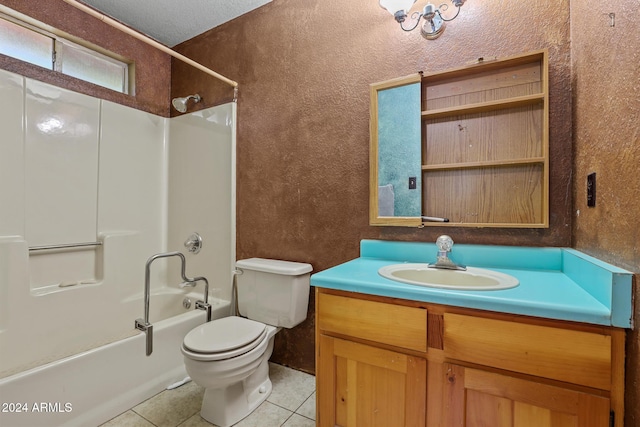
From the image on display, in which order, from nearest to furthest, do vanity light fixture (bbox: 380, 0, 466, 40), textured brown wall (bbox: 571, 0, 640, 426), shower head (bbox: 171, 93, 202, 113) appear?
textured brown wall (bbox: 571, 0, 640, 426) < vanity light fixture (bbox: 380, 0, 466, 40) < shower head (bbox: 171, 93, 202, 113)

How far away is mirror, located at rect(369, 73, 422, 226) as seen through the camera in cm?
141

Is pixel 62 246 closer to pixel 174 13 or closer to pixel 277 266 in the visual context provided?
pixel 277 266

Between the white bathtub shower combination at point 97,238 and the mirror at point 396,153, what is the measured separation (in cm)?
103

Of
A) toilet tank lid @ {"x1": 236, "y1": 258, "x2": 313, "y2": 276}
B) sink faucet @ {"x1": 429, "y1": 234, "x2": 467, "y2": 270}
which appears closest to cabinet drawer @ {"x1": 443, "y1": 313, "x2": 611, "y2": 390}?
sink faucet @ {"x1": 429, "y1": 234, "x2": 467, "y2": 270}

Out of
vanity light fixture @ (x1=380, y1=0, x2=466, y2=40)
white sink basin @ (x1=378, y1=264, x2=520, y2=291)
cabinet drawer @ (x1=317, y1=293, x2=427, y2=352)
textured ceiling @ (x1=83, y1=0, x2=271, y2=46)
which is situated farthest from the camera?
textured ceiling @ (x1=83, y1=0, x2=271, y2=46)

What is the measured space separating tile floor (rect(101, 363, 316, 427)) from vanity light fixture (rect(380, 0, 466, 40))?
196cm

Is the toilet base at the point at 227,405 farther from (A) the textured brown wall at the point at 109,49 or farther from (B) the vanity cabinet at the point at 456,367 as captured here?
(A) the textured brown wall at the point at 109,49

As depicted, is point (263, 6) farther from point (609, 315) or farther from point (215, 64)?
point (609, 315)

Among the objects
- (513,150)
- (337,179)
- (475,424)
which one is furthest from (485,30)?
(475,424)

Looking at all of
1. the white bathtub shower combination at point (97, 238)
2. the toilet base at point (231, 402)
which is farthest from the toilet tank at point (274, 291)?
the white bathtub shower combination at point (97, 238)

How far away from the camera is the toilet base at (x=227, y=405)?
4.43 feet

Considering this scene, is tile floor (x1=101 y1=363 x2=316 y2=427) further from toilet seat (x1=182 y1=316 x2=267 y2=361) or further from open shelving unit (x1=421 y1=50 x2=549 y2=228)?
open shelving unit (x1=421 y1=50 x2=549 y2=228)

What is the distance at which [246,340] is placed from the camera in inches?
53.5

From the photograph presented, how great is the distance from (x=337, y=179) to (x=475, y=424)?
3.90 feet
